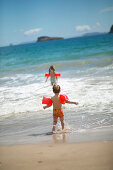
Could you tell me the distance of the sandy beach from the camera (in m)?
2.63

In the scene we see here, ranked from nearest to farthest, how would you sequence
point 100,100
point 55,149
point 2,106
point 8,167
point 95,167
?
point 95,167, point 8,167, point 55,149, point 100,100, point 2,106

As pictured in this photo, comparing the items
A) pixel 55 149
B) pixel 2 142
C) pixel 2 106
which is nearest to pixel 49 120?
pixel 2 142

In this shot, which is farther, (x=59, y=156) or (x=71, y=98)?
(x=71, y=98)

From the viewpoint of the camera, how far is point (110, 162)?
8.60ft

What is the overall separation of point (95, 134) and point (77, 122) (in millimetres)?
900

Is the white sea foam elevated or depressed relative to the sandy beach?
elevated

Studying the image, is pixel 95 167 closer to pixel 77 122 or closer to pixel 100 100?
pixel 77 122

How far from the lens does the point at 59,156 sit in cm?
294

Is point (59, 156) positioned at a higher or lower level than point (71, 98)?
lower

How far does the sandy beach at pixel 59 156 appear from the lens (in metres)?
2.63

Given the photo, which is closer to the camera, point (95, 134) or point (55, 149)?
point (55, 149)

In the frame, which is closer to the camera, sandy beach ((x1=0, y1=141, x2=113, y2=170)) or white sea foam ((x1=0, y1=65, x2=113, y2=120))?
sandy beach ((x1=0, y1=141, x2=113, y2=170))

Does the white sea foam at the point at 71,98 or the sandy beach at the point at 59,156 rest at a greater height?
the white sea foam at the point at 71,98

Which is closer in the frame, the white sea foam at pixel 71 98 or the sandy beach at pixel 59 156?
the sandy beach at pixel 59 156
